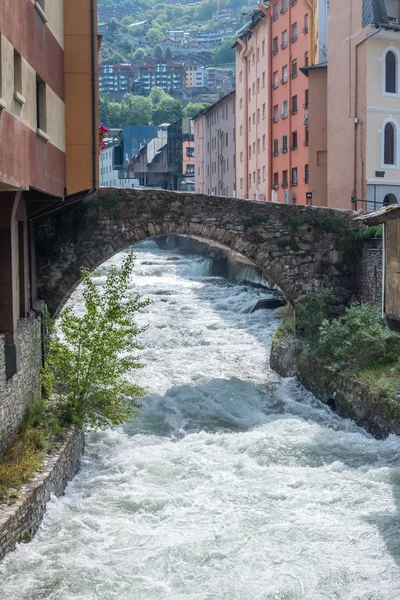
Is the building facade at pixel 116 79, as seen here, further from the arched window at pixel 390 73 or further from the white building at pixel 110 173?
the arched window at pixel 390 73

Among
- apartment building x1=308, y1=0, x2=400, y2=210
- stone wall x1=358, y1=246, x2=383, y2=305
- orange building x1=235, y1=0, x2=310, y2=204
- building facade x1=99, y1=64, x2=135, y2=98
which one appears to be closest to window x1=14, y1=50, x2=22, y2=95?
stone wall x1=358, y1=246, x2=383, y2=305

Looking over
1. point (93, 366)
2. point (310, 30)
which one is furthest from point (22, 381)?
point (310, 30)

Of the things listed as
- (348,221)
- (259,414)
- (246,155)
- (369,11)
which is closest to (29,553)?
(259,414)

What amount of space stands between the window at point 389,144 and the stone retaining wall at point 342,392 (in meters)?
9.70

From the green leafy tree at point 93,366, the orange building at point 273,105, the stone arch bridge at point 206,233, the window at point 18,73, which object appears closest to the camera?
the window at point 18,73

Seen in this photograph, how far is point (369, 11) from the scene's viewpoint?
2784cm

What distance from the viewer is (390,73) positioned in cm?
2867

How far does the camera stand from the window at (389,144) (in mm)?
29234

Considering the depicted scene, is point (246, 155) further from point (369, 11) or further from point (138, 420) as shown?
point (138, 420)

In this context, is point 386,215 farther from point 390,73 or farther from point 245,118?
point 245,118


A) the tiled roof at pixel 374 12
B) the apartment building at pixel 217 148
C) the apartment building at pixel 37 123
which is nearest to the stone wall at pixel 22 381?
the apartment building at pixel 37 123

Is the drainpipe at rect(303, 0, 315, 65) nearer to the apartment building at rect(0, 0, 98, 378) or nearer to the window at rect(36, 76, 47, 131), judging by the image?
the apartment building at rect(0, 0, 98, 378)

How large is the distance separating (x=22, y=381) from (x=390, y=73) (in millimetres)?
19252

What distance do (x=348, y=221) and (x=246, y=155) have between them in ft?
88.6
